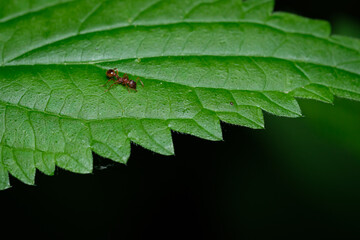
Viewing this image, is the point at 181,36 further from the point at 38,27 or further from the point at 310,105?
the point at 310,105

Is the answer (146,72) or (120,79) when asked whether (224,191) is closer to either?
(146,72)

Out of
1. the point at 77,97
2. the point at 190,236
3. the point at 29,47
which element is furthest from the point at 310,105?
the point at 29,47

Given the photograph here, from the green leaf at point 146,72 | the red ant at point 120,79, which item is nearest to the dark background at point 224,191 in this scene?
the green leaf at point 146,72

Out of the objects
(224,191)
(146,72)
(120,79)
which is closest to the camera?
(120,79)

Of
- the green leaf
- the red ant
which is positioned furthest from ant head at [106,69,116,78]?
the green leaf

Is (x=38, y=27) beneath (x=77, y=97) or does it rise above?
above

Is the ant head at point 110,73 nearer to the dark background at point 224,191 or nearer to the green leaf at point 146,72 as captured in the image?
the green leaf at point 146,72

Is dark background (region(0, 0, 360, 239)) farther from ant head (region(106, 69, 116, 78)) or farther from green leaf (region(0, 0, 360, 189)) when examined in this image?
ant head (region(106, 69, 116, 78))

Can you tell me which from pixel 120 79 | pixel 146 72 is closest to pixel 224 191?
pixel 146 72
